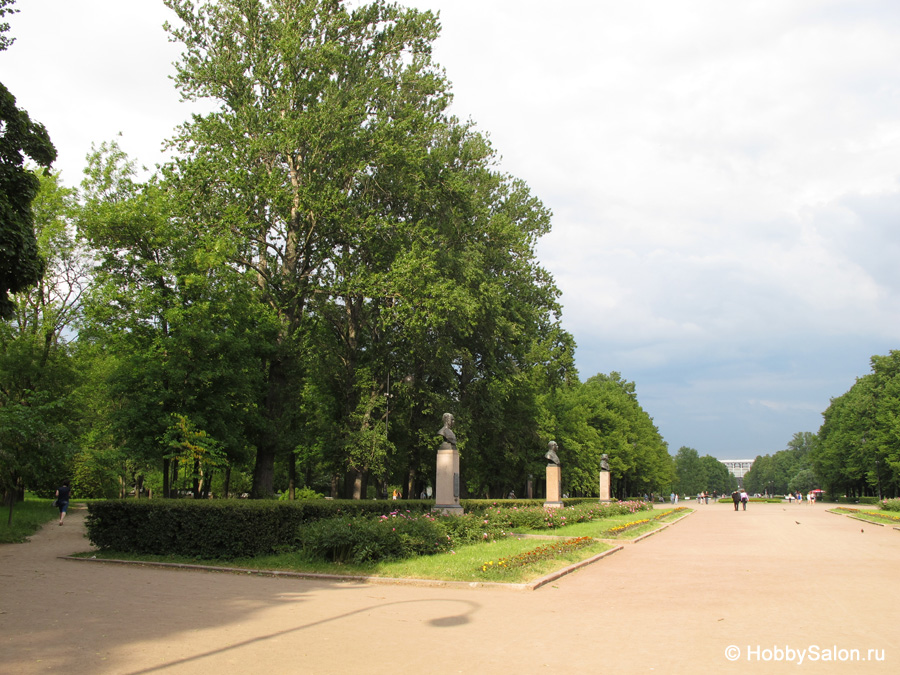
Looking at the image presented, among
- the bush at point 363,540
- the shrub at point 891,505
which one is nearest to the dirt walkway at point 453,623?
the bush at point 363,540

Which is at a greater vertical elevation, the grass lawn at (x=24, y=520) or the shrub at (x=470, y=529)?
the shrub at (x=470, y=529)

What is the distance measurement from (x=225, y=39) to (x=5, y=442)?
16317 millimetres

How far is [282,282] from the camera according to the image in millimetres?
25719

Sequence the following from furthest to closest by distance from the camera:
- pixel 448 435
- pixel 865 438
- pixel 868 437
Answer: pixel 865 438 < pixel 868 437 < pixel 448 435

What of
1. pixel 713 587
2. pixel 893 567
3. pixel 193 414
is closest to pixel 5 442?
pixel 193 414

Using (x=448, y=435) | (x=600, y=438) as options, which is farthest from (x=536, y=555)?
(x=600, y=438)

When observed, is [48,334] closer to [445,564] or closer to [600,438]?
[445,564]

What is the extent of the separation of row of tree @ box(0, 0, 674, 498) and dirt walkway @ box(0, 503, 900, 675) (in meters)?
7.48

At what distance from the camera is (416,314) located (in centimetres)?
2481

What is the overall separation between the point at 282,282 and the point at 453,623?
19.4 meters

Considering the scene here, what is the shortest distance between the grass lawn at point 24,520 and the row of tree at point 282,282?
1.56 meters

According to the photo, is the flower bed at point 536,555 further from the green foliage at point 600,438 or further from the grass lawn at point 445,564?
the green foliage at point 600,438

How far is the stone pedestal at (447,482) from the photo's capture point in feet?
66.3

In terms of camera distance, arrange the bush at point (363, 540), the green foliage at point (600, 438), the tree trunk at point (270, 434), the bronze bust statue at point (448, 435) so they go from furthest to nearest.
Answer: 1. the green foliage at point (600, 438)
2. the tree trunk at point (270, 434)
3. the bronze bust statue at point (448, 435)
4. the bush at point (363, 540)
